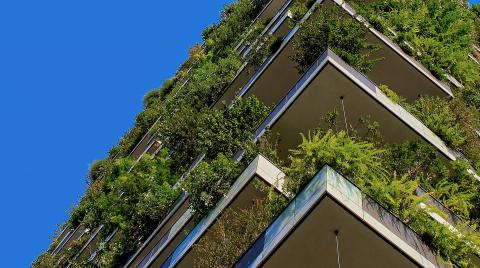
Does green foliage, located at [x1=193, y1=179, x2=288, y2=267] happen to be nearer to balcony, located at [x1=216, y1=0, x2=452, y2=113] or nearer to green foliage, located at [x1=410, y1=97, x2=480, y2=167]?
green foliage, located at [x1=410, y1=97, x2=480, y2=167]

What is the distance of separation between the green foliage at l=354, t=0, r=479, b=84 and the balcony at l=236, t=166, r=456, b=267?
10564mm

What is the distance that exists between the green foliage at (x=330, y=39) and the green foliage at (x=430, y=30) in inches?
79.1

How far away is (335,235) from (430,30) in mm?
13615

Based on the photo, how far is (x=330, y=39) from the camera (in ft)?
64.0

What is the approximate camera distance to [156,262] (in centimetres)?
1798

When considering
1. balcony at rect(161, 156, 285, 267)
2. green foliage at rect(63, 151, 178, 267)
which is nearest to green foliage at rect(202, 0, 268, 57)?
green foliage at rect(63, 151, 178, 267)

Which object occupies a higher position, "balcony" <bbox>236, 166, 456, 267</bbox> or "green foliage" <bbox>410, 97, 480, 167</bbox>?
"green foliage" <bbox>410, 97, 480, 167</bbox>

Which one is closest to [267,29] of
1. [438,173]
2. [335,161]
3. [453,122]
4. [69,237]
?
[453,122]

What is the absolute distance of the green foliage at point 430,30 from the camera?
22.0m

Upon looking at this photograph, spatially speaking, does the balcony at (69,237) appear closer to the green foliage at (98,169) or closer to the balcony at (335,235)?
the green foliage at (98,169)

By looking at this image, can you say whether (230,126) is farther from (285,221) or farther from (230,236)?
(285,221)

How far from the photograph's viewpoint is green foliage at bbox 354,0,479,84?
867 inches

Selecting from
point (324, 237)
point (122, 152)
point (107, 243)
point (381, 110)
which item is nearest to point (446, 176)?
point (381, 110)

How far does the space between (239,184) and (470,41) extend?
520 inches
